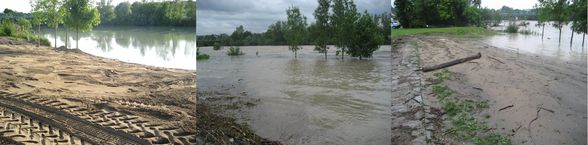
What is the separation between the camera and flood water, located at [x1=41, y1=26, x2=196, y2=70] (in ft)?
18.5

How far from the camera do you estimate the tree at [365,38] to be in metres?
2.92

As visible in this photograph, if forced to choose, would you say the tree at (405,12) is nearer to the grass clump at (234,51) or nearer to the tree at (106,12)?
the grass clump at (234,51)

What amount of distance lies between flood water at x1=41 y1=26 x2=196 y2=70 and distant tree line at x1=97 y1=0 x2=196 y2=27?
3.9 inches

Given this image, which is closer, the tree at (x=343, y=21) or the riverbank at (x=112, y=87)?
the tree at (x=343, y=21)

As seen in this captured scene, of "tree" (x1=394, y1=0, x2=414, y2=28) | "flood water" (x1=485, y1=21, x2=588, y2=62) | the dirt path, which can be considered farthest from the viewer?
"tree" (x1=394, y1=0, x2=414, y2=28)

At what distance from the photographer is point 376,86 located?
293cm

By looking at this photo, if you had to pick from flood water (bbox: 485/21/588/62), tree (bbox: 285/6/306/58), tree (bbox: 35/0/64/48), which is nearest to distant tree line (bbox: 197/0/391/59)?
tree (bbox: 285/6/306/58)

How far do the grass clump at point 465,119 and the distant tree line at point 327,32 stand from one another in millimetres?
738

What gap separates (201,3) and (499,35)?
2196 millimetres

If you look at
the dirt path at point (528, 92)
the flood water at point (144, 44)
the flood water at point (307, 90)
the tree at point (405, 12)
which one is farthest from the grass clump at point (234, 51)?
the flood water at point (144, 44)

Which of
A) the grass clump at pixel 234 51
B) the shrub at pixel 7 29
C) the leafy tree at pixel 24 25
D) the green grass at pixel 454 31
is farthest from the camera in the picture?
the shrub at pixel 7 29

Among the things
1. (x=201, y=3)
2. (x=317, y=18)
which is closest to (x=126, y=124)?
(x=201, y=3)

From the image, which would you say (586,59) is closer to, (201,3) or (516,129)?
(516,129)

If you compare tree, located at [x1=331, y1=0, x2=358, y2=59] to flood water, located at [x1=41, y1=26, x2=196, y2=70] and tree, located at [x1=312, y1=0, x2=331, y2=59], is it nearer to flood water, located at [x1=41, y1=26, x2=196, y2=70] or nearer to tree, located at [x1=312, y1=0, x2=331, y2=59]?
tree, located at [x1=312, y1=0, x2=331, y2=59]
